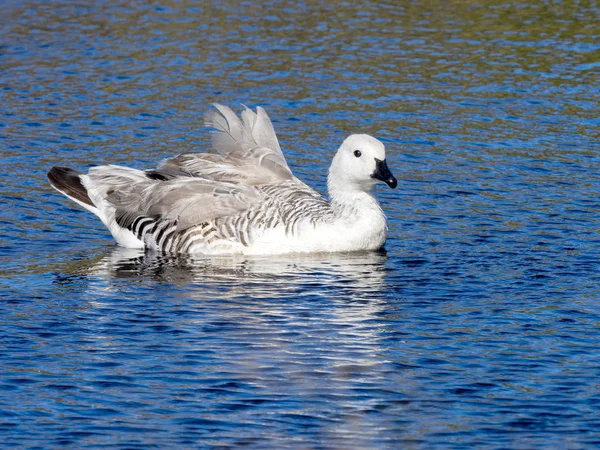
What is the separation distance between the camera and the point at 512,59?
74.2ft

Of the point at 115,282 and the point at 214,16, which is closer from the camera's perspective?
the point at 115,282

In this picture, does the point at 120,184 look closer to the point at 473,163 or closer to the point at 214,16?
the point at 473,163

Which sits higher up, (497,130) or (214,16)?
(214,16)

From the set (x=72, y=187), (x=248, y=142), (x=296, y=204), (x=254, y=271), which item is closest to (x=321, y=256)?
(x=296, y=204)

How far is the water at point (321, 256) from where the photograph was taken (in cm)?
937

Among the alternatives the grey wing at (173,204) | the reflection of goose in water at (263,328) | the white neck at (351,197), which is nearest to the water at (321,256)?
the reflection of goose in water at (263,328)

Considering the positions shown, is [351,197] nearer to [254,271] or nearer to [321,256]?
[321,256]

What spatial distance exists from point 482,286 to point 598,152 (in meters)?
5.95

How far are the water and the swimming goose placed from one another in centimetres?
29

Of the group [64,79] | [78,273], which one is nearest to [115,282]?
[78,273]

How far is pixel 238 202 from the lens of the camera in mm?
14195

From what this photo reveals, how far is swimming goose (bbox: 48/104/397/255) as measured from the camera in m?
14.0

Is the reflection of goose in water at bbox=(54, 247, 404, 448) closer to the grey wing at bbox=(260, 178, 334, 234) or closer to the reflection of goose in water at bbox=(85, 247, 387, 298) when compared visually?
the reflection of goose in water at bbox=(85, 247, 387, 298)

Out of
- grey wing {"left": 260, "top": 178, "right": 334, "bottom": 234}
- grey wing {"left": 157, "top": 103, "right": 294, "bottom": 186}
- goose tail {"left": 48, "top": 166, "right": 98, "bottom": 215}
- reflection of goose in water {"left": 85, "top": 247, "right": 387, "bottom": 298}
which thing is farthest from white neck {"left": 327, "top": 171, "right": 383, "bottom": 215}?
goose tail {"left": 48, "top": 166, "right": 98, "bottom": 215}
